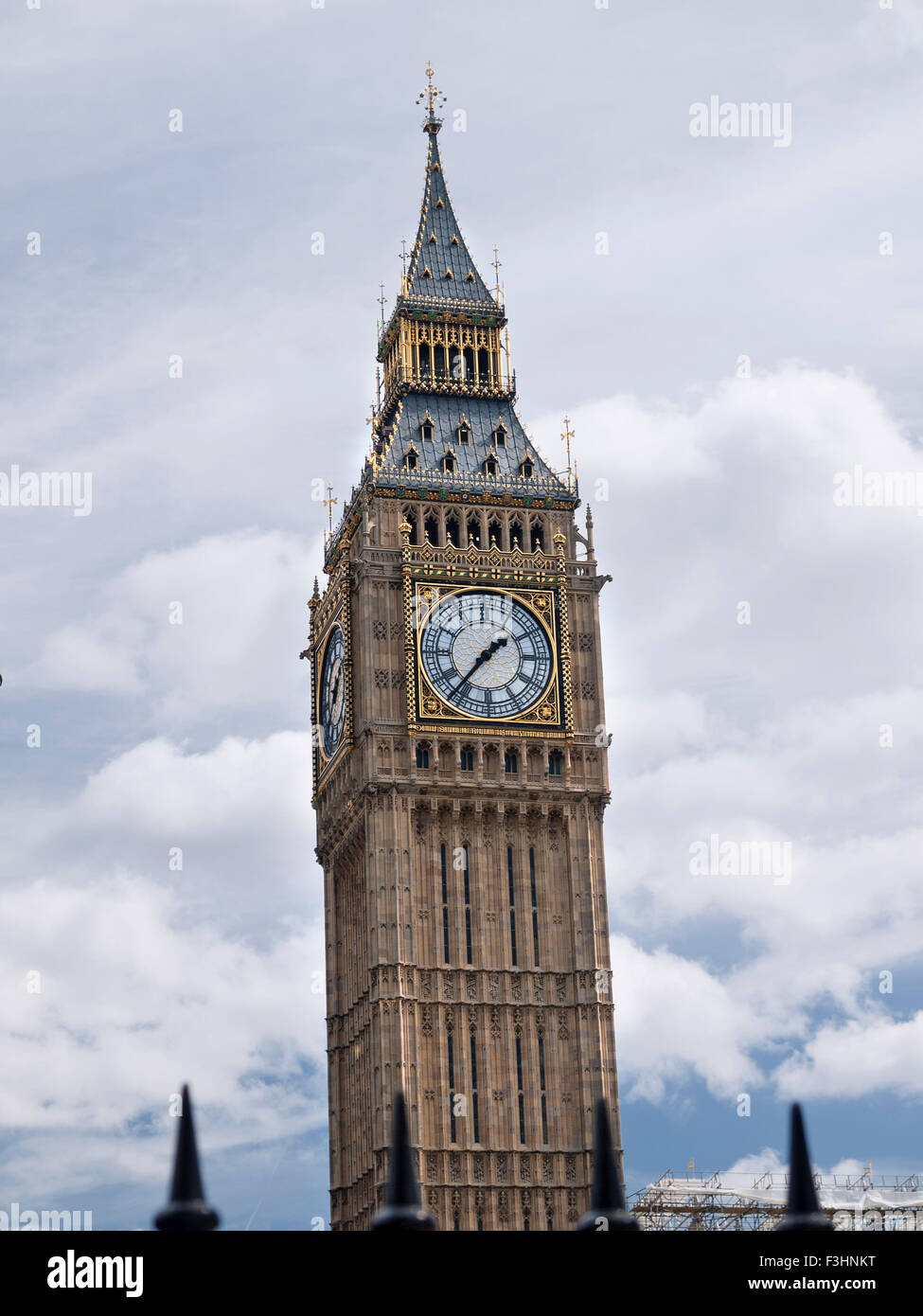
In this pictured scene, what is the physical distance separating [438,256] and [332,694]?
23292 mm

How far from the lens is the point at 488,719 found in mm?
103000

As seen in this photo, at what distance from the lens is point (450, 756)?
336 feet

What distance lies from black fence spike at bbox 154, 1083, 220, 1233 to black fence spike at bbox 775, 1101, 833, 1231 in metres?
8.93

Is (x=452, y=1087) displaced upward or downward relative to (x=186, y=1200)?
upward

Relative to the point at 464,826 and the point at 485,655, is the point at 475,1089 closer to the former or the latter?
the point at 464,826

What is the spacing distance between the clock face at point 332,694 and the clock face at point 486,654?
4.57 metres

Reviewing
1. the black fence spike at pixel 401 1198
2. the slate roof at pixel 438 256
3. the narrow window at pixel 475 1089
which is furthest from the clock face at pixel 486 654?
the black fence spike at pixel 401 1198

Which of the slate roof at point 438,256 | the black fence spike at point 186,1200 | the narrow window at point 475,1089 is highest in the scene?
the slate roof at point 438,256

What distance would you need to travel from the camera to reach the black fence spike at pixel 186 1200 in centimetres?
3553

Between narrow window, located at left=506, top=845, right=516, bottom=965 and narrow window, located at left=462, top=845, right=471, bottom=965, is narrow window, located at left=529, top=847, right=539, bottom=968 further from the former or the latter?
narrow window, located at left=462, top=845, right=471, bottom=965

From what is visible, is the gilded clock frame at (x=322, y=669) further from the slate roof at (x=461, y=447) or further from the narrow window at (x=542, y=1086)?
the narrow window at (x=542, y=1086)

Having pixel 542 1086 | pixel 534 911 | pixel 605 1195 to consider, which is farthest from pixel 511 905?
pixel 605 1195

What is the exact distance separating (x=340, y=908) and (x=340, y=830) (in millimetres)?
3739
